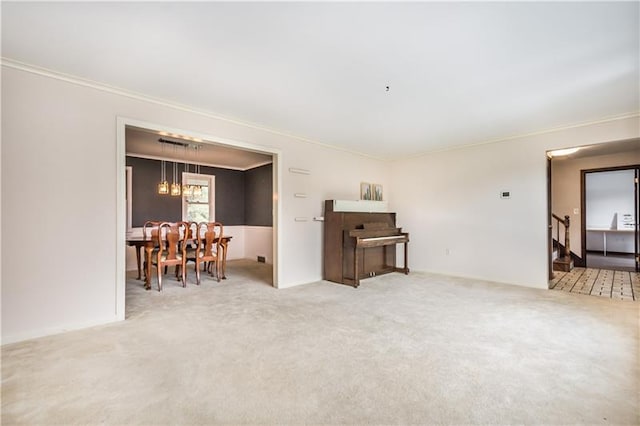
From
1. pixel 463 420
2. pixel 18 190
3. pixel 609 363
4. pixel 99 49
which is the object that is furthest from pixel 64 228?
pixel 609 363

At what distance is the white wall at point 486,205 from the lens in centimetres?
447

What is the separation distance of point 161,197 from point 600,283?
8228 mm

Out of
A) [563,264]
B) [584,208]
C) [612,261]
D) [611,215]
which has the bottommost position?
[612,261]

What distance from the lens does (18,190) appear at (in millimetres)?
2549

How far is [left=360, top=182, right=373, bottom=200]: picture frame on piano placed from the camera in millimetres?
5914

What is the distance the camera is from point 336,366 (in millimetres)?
2104

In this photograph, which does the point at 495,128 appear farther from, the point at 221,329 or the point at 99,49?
the point at 99,49

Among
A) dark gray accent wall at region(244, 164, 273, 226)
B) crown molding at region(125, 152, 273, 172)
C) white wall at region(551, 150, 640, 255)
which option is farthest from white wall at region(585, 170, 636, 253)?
crown molding at region(125, 152, 273, 172)

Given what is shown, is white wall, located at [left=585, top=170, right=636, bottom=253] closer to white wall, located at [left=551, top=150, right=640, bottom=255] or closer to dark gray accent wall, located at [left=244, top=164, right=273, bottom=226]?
white wall, located at [left=551, top=150, right=640, bottom=255]

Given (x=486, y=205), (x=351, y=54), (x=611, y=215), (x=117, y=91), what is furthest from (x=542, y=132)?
(x=611, y=215)

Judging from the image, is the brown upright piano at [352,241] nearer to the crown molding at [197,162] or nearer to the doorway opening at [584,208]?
the doorway opening at [584,208]

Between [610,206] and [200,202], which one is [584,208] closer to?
[610,206]

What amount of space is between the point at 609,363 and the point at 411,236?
13.1ft

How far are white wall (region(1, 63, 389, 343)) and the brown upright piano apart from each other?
2.80m
